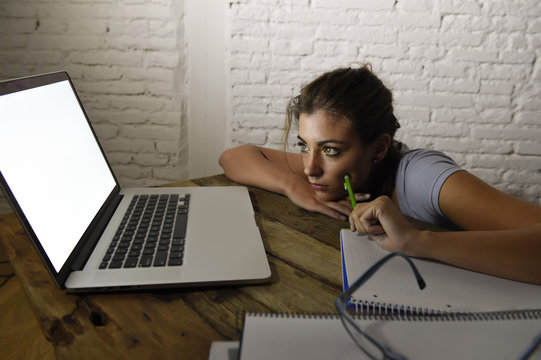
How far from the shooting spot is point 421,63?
2.17 m

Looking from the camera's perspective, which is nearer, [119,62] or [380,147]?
[380,147]

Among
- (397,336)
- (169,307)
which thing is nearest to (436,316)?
(397,336)

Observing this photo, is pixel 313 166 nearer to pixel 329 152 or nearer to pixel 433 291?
pixel 329 152

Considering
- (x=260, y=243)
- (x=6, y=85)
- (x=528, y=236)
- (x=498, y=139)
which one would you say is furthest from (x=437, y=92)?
(x=6, y=85)

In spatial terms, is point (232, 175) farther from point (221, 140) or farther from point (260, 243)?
point (221, 140)

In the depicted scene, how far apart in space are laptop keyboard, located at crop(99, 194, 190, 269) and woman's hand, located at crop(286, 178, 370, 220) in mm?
253

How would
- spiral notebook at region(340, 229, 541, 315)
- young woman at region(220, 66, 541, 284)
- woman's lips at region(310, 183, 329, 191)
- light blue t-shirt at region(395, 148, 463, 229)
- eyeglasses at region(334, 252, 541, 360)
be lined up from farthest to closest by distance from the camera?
woman's lips at region(310, 183, 329, 191), light blue t-shirt at region(395, 148, 463, 229), young woman at region(220, 66, 541, 284), spiral notebook at region(340, 229, 541, 315), eyeglasses at region(334, 252, 541, 360)

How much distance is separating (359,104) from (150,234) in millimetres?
589

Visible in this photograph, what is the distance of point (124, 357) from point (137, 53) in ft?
6.30

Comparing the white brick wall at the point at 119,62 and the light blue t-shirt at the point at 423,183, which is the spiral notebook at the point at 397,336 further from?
the white brick wall at the point at 119,62

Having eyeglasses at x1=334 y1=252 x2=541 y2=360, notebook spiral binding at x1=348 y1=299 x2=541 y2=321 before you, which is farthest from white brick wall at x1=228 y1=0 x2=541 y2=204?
eyeglasses at x1=334 y1=252 x2=541 y2=360

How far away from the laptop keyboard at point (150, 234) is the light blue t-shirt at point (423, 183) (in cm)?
53

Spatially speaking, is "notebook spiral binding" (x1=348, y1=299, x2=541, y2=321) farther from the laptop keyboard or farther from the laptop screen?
the laptop screen

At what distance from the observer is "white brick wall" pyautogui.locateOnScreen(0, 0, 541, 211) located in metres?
2.08
